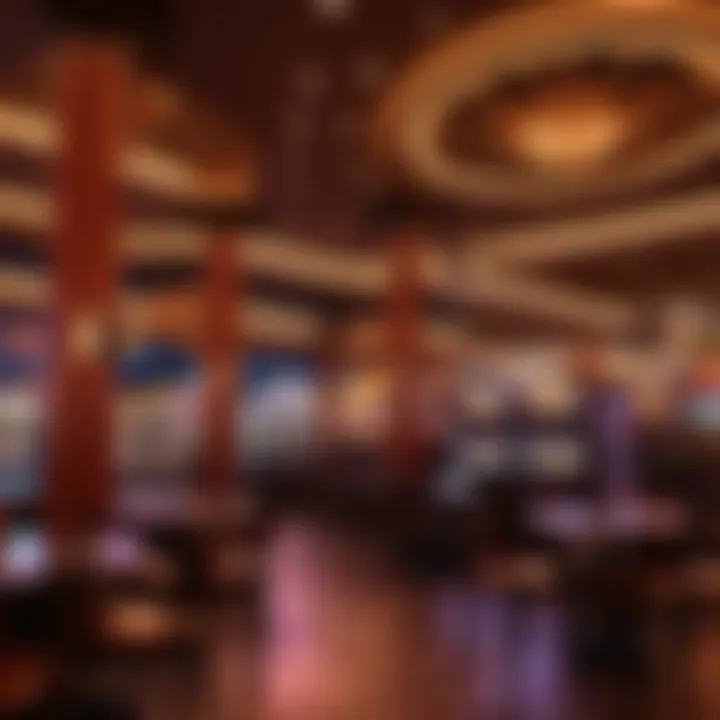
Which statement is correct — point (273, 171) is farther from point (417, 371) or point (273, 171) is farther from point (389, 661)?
point (389, 661)

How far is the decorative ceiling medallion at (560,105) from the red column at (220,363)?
217 cm

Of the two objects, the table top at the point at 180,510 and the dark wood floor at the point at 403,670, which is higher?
the table top at the point at 180,510

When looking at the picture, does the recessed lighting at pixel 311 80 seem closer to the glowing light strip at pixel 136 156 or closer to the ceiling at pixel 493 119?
the ceiling at pixel 493 119

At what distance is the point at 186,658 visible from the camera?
4.45 meters

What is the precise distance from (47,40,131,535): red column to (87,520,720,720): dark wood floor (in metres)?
1.01

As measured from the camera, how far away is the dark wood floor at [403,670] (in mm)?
4129

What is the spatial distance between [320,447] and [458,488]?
4.57 meters

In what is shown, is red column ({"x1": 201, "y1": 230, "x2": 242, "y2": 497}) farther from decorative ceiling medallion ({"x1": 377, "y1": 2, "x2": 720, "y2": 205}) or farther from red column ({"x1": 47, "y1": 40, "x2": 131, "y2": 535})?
red column ({"x1": 47, "y1": 40, "x2": 131, "y2": 535})

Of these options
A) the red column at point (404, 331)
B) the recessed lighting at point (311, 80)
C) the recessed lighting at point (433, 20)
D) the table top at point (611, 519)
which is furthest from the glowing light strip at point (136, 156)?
the table top at point (611, 519)

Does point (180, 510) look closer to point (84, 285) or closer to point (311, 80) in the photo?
point (84, 285)

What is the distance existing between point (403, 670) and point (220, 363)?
564 centimetres

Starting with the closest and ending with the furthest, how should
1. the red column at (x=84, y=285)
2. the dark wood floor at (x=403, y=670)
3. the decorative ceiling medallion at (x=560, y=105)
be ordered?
the dark wood floor at (x=403, y=670) → the red column at (x=84, y=285) → the decorative ceiling medallion at (x=560, y=105)

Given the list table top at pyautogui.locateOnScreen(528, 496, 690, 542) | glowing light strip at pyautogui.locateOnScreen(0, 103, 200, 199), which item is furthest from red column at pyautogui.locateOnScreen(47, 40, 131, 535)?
table top at pyautogui.locateOnScreen(528, 496, 690, 542)

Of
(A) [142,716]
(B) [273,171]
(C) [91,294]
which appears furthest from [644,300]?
(A) [142,716]
